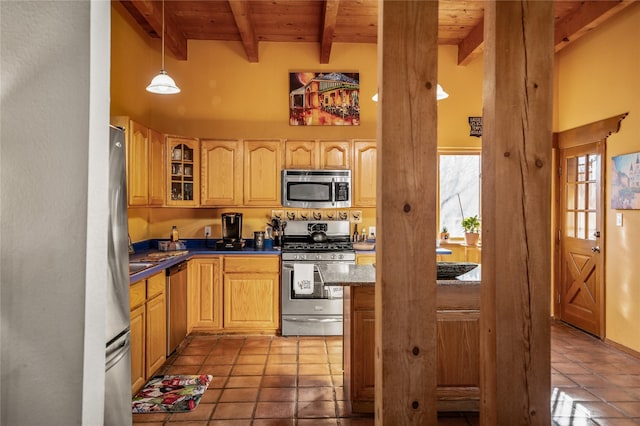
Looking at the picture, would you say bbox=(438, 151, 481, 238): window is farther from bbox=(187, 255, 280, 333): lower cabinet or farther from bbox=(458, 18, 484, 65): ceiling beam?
bbox=(187, 255, 280, 333): lower cabinet

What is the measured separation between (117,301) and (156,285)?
138cm

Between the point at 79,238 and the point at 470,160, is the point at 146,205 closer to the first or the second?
the point at 79,238

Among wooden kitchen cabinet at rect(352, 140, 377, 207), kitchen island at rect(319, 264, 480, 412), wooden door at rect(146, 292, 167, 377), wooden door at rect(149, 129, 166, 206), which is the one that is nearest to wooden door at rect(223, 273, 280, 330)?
wooden door at rect(146, 292, 167, 377)

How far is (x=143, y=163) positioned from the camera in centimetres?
408

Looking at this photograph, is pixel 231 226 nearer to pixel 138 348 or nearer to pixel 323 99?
pixel 323 99

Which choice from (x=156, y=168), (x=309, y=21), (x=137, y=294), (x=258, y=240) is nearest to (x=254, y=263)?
(x=258, y=240)

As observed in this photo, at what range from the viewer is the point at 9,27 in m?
1.14

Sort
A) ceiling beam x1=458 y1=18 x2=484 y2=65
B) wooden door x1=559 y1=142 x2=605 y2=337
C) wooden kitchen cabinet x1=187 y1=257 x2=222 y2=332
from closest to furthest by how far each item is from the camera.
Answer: wooden door x1=559 y1=142 x2=605 y2=337, wooden kitchen cabinet x1=187 y1=257 x2=222 y2=332, ceiling beam x1=458 y1=18 x2=484 y2=65

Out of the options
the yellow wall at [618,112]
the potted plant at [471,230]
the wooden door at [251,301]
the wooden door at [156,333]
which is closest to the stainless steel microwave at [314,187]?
the wooden door at [251,301]

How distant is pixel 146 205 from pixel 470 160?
154 inches

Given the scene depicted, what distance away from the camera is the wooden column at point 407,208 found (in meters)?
1.19

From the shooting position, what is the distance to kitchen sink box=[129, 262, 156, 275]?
319 cm

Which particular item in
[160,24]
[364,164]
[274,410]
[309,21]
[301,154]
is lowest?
[274,410]

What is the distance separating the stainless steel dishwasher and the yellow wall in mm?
4229
